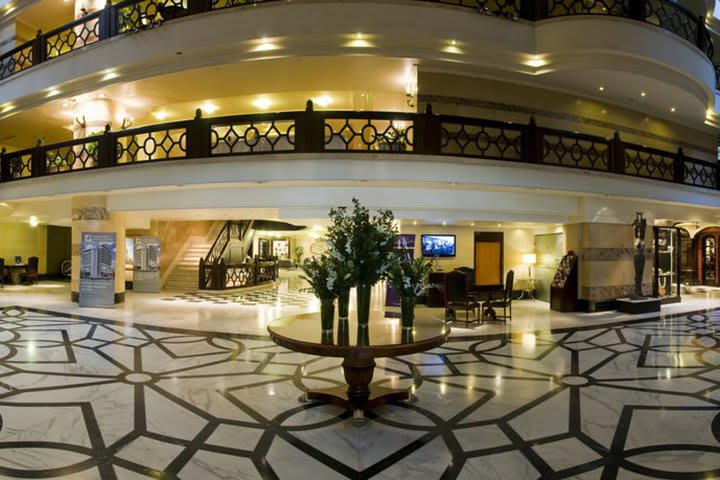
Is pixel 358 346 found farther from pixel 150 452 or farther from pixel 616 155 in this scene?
pixel 616 155

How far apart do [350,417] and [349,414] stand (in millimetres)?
57

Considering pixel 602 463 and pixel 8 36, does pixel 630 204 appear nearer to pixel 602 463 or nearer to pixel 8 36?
pixel 602 463

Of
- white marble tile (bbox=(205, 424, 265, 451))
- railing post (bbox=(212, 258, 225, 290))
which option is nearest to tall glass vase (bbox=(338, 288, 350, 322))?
white marble tile (bbox=(205, 424, 265, 451))

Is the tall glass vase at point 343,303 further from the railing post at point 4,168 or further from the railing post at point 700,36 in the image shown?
the railing post at point 4,168

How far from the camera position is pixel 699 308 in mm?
10250

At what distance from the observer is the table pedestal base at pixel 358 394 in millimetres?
3693

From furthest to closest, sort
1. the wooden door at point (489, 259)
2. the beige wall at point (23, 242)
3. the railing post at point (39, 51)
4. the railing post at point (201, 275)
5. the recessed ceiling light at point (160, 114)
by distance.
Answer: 1. the beige wall at point (23, 242)
2. the railing post at point (201, 275)
3. the recessed ceiling light at point (160, 114)
4. the wooden door at point (489, 259)
5. the railing post at point (39, 51)

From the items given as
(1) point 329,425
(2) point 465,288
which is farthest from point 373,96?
(1) point 329,425

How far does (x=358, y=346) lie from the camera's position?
3484 mm

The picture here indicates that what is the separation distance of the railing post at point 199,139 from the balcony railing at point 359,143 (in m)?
0.02

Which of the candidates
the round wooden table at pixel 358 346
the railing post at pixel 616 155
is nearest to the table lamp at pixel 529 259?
the railing post at pixel 616 155

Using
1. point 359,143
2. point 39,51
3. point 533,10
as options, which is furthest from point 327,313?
point 39,51

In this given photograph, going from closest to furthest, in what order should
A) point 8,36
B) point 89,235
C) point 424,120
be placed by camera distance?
point 424,120
point 89,235
point 8,36

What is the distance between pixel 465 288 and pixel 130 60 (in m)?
7.74
